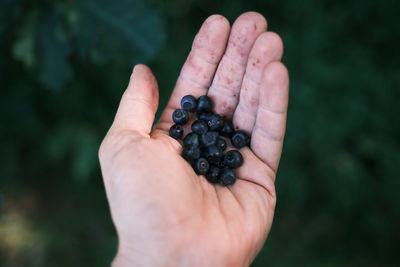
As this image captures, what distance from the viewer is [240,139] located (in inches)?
95.7

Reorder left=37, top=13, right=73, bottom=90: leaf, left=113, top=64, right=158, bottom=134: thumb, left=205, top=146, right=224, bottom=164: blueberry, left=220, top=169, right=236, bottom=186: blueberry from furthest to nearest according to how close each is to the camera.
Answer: left=37, top=13, right=73, bottom=90: leaf < left=205, top=146, right=224, bottom=164: blueberry < left=220, top=169, right=236, bottom=186: blueberry < left=113, top=64, right=158, bottom=134: thumb

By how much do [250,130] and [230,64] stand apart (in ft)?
1.85

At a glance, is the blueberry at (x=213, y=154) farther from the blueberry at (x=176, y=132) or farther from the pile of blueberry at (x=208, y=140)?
the blueberry at (x=176, y=132)

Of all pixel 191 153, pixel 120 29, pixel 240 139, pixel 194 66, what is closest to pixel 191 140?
pixel 191 153

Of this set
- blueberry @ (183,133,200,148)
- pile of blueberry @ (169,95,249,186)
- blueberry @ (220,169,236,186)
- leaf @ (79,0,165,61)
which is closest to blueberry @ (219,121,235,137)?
pile of blueberry @ (169,95,249,186)

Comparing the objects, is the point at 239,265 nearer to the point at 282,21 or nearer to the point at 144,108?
the point at 144,108

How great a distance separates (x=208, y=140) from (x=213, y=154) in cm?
12

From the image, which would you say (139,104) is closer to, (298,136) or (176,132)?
(176,132)

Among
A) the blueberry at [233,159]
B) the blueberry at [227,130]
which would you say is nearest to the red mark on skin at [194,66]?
the blueberry at [227,130]

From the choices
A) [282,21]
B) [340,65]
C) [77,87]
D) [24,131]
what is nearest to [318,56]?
[340,65]

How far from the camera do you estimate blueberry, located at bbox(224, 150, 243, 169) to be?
2.33m

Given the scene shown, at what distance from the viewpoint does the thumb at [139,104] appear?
6.97ft

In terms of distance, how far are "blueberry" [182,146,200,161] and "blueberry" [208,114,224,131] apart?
28 centimetres

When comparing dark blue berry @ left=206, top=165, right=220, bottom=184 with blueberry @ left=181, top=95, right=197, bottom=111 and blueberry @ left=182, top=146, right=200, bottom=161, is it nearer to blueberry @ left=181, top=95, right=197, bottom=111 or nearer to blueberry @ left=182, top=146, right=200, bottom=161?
blueberry @ left=182, top=146, right=200, bottom=161
